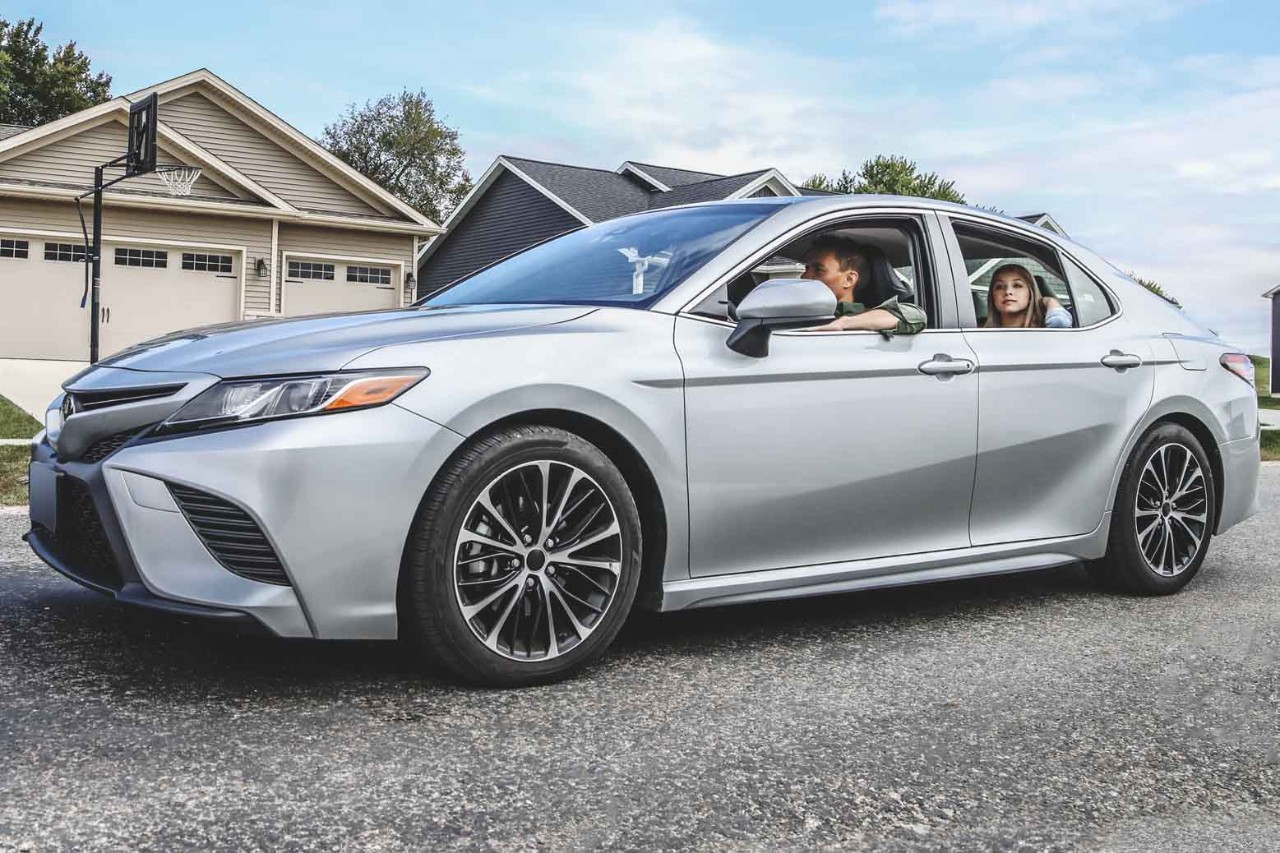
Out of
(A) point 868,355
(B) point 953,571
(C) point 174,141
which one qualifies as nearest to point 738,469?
(A) point 868,355

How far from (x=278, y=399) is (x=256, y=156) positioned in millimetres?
24645

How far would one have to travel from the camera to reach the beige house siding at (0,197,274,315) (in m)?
23.4

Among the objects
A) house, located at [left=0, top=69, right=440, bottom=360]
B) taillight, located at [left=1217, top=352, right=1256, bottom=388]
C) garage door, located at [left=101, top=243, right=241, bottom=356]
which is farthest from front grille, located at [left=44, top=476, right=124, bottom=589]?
house, located at [left=0, top=69, right=440, bottom=360]

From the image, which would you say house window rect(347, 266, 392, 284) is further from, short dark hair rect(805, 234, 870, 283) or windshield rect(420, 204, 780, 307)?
short dark hair rect(805, 234, 870, 283)

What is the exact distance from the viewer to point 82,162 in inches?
947

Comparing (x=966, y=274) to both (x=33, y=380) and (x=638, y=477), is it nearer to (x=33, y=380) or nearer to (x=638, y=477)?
(x=638, y=477)

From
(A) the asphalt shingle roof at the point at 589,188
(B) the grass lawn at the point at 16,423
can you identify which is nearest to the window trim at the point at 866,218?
(B) the grass lawn at the point at 16,423

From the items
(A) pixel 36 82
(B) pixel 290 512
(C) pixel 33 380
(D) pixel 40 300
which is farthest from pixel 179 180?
(A) pixel 36 82

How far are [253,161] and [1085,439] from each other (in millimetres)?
24096

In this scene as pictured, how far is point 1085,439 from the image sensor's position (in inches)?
190

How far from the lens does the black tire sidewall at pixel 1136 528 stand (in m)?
5.04

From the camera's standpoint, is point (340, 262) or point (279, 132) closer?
point (279, 132)

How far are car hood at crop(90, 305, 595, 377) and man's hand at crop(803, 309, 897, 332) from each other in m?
0.87

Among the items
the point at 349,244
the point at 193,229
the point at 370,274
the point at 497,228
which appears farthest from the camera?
the point at 497,228
